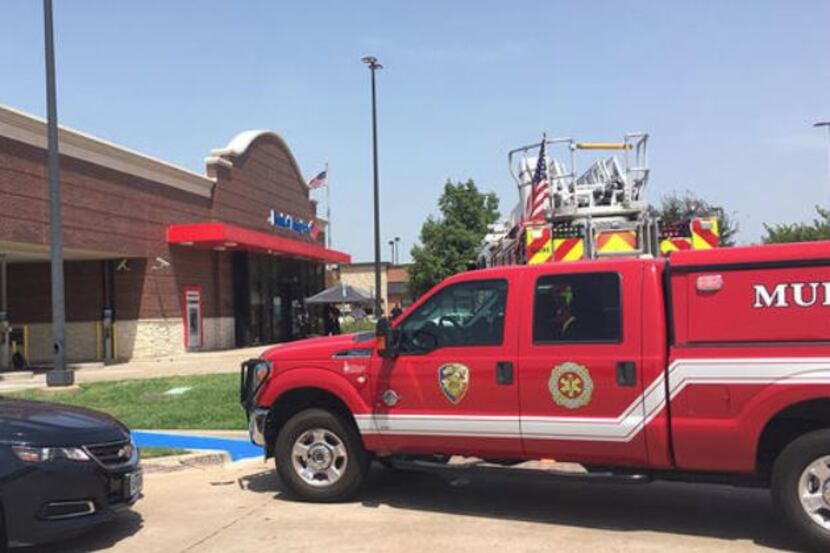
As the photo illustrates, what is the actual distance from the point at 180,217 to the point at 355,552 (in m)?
25.6

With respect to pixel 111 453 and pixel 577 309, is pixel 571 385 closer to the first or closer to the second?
pixel 577 309

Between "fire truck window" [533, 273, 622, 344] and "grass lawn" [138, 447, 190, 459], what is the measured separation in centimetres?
503

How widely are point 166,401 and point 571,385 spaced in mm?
9616

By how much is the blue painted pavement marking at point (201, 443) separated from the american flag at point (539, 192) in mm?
4698

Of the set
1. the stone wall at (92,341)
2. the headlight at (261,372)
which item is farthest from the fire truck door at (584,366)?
the stone wall at (92,341)

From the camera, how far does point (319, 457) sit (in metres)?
7.45

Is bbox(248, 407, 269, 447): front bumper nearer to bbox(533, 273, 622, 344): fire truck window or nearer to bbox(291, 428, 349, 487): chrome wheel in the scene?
bbox(291, 428, 349, 487): chrome wheel

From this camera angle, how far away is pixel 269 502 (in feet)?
25.0

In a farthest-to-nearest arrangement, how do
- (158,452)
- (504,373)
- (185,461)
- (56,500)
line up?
1. (158,452)
2. (185,461)
3. (504,373)
4. (56,500)

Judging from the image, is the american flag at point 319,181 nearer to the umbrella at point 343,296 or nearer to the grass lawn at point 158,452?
the umbrella at point 343,296

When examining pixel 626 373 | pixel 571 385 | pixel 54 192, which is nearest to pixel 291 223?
pixel 54 192

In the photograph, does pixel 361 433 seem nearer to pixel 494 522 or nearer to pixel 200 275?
pixel 494 522

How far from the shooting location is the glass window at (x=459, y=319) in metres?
6.83

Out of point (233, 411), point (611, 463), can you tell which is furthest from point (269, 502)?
point (233, 411)
